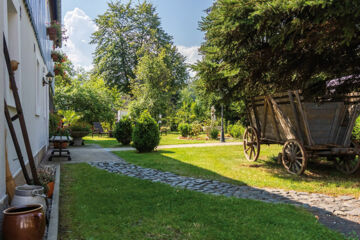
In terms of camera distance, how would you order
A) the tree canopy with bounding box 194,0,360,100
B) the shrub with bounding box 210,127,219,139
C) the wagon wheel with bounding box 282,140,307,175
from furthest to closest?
the shrub with bounding box 210,127,219,139 → the wagon wheel with bounding box 282,140,307,175 → the tree canopy with bounding box 194,0,360,100

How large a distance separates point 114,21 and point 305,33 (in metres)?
31.1

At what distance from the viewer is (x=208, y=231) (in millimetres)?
3188

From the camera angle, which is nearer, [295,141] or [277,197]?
[277,197]

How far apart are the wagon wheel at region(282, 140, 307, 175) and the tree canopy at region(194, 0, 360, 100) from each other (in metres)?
1.28

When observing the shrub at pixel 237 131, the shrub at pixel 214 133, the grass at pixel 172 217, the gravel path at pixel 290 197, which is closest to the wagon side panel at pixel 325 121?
the gravel path at pixel 290 197

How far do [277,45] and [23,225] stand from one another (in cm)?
435

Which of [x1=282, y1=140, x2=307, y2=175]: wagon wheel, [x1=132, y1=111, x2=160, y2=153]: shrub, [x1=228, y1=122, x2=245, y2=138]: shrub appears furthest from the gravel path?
[x1=228, y1=122, x2=245, y2=138]: shrub

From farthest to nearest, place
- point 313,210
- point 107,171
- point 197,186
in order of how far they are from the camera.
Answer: point 107,171, point 197,186, point 313,210

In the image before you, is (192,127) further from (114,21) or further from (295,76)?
(114,21)

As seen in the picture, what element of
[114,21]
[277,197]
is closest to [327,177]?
[277,197]

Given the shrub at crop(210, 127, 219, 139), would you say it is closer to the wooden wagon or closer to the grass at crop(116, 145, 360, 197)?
the grass at crop(116, 145, 360, 197)

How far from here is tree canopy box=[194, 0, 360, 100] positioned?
3890mm

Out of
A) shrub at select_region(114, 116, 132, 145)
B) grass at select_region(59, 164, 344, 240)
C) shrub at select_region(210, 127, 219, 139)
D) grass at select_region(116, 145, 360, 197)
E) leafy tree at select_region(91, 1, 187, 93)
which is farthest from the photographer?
leafy tree at select_region(91, 1, 187, 93)

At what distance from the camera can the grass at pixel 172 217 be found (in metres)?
3.13
